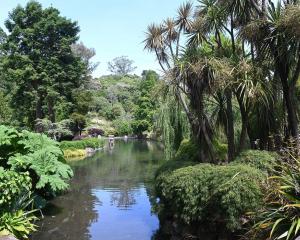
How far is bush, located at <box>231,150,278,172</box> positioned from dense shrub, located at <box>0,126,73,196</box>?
5.89 m

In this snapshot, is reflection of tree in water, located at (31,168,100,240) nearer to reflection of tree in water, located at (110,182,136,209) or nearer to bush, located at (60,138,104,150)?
reflection of tree in water, located at (110,182,136,209)

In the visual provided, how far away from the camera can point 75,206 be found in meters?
15.7

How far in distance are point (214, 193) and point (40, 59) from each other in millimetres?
31786

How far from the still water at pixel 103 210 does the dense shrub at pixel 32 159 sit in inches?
48.8

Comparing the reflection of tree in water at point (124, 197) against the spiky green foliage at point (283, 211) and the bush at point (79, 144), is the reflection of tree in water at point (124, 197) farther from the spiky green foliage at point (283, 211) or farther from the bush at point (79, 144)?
the bush at point (79, 144)

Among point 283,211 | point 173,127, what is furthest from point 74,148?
point 283,211

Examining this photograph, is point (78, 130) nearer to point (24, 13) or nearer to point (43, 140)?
point (24, 13)

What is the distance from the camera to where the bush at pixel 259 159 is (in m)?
9.52

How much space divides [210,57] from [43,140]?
695 centimetres

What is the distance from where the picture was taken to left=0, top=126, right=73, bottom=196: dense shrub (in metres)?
12.3

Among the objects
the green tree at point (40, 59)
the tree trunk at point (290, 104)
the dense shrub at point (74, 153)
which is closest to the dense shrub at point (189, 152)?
the tree trunk at point (290, 104)

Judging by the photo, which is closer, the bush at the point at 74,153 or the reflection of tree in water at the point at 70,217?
the reflection of tree in water at the point at 70,217

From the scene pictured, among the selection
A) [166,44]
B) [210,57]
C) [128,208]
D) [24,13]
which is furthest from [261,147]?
[24,13]

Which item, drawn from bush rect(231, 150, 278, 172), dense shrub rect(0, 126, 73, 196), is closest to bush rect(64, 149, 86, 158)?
dense shrub rect(0, 126, 73, 196)
